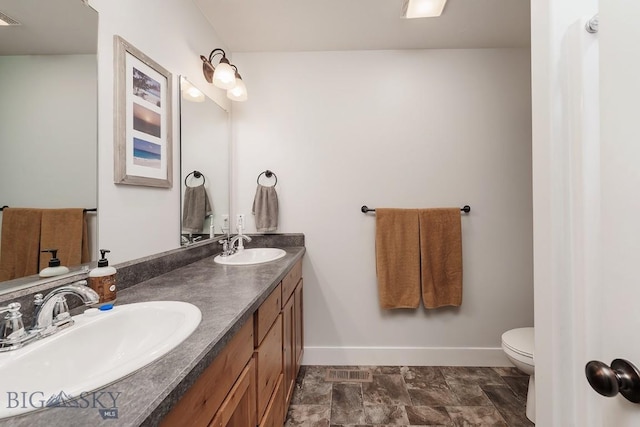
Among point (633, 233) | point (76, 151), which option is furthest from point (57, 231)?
point (633, 233)

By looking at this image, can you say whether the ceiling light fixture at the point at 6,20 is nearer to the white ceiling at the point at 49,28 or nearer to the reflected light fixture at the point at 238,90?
the white ceiling at the point at 49,28

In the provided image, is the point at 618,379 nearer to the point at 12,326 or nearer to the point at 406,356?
the point at 12,326

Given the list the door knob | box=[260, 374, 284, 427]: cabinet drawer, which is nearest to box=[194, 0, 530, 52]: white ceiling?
the door knob

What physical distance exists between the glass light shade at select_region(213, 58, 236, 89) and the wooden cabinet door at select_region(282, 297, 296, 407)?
4.75ft

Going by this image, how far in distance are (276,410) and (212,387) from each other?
77 cm

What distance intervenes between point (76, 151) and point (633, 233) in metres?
1.46

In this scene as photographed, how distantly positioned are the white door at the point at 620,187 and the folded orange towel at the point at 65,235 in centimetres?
140

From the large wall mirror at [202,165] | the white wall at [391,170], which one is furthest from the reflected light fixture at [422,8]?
the large wall mirror at [202,165]

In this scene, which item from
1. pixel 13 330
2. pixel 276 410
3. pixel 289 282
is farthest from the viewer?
pixel 289 282

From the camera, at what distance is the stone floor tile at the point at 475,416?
1.53 metres

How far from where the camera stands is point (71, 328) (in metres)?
0.67

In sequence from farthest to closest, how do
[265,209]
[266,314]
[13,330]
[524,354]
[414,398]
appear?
[265,209] < [414,398] < [524,354] < [266,314] < [13,330]

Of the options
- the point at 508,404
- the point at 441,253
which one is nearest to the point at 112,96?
the point at 441,253

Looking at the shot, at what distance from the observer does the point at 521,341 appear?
1.57 meters
